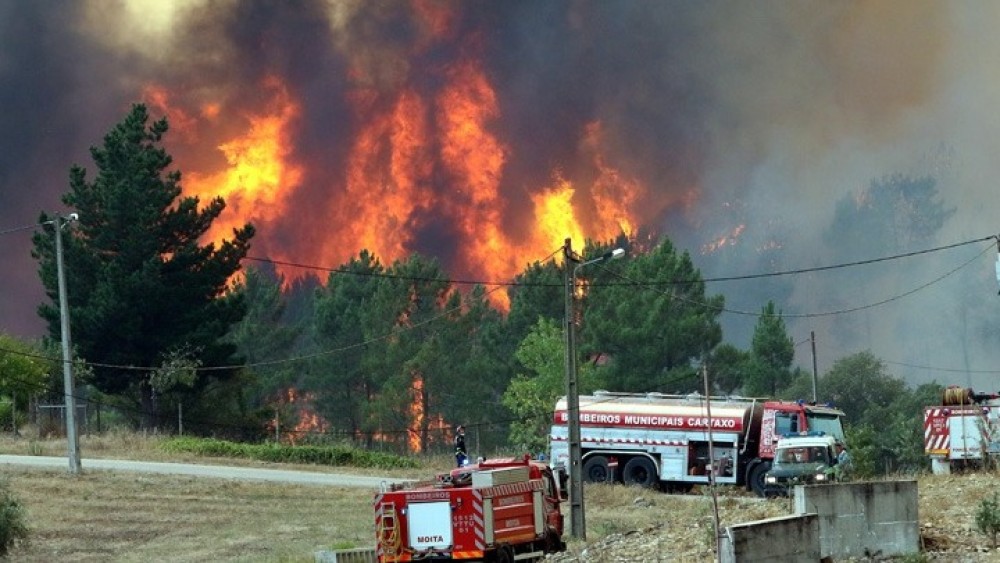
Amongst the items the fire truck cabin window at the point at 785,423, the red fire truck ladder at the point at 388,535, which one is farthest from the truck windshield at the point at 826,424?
the red fire truck ladder at the point at 388,535

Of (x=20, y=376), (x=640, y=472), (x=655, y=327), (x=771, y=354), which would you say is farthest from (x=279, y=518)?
(x=771, y=354)

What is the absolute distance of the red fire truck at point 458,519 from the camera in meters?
29.2

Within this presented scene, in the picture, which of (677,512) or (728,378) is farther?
(728,378)

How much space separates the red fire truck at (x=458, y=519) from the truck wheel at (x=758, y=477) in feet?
59.3

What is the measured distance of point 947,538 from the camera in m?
24.6

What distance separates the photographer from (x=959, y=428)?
4519cm

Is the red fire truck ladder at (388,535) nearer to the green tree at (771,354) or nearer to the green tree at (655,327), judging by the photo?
the green tree at (655,327)

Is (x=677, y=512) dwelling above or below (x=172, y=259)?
below

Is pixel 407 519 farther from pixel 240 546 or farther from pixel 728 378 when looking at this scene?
pixel 728 378

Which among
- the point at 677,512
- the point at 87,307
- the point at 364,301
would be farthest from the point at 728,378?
the point at 677,512

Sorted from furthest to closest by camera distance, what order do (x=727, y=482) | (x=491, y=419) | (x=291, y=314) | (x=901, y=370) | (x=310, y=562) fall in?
(x=901, y=370)
(x=291, y=314)
(x=491, y=419)
(x=727, y=482)
(x=310, y=562)

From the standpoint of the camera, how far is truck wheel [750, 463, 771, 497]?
47.0 m

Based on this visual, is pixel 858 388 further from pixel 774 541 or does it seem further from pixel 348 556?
pixel 774 541

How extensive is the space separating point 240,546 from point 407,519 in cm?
909
